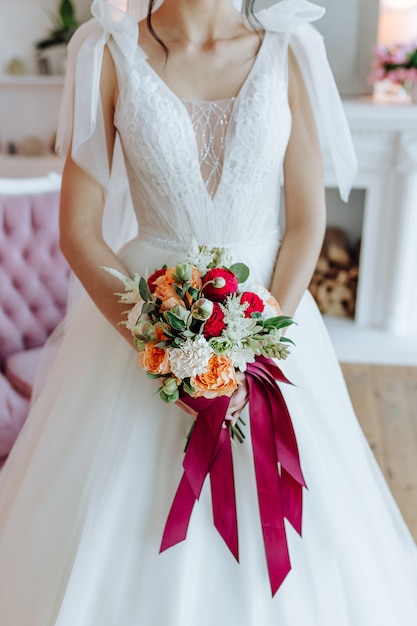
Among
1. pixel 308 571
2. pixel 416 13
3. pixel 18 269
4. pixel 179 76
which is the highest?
pixel 179 76

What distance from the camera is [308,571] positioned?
111 centimetres

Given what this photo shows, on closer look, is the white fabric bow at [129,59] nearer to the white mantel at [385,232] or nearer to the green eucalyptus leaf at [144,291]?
the green eucalyptus leaf at [144,291]

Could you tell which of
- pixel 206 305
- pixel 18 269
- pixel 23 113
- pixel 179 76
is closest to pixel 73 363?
pixel 206 305

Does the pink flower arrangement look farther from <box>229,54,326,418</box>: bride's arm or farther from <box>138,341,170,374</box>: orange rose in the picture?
<box>138,341,170,374</box>: orange rose

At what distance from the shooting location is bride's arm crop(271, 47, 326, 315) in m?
1.33

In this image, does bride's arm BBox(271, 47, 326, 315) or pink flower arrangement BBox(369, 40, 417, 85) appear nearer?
bride's arm BBox(271, 47, 326, 315)

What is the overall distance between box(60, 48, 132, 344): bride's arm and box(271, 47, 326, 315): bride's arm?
35 centimetres

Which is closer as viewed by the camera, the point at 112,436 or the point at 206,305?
the point at 206,305

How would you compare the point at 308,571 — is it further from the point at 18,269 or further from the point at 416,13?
the point at 416,13

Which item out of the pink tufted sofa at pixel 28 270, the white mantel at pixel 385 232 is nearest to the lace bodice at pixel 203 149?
the pink tufted sofa at pixel 28 270

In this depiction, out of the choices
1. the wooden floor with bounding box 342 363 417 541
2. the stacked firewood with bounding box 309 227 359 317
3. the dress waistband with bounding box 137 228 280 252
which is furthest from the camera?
the stacked firewood with bounding box 309 227 359 317

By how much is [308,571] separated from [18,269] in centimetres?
151

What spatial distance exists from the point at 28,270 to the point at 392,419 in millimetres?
1515

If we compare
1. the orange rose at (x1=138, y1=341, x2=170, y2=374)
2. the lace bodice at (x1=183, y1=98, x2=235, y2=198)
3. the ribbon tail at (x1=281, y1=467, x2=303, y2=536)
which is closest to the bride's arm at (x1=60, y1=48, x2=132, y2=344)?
the lace bodice at (x1=183, y1=98, x2=235, y2=198)
